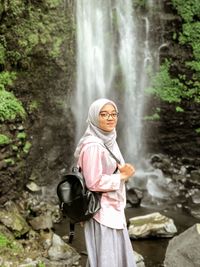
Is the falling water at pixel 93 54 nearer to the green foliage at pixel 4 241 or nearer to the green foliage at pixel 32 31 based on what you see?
the green foliage at pixel 32 31

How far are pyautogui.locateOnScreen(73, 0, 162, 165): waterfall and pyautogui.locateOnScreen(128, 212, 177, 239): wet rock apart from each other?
15.4 feet

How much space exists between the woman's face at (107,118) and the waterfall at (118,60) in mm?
8604

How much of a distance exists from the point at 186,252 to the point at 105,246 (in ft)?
6.82

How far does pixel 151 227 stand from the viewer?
300 inches

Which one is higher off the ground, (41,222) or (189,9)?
(189,9)

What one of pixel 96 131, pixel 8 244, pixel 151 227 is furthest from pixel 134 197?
pixel 96 131

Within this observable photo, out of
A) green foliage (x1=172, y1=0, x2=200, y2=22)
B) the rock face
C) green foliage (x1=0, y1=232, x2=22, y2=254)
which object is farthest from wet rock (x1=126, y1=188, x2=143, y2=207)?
green foliage (x1=172, y1=0, x2=200, y2=22)

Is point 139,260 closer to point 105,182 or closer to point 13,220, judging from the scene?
point 13,220

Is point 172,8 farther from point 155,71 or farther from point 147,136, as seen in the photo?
point 147,136

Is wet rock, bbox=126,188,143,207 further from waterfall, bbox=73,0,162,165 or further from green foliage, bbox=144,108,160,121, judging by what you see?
green foliage, bbox=144,108,160,121

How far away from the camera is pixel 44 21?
35.0 feet

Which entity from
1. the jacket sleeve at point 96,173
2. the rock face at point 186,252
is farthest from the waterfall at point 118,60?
the jacket sleeve at point 96,173

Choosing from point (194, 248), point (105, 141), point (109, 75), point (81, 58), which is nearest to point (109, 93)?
point (109, 75)

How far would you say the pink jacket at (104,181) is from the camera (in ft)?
10.8
